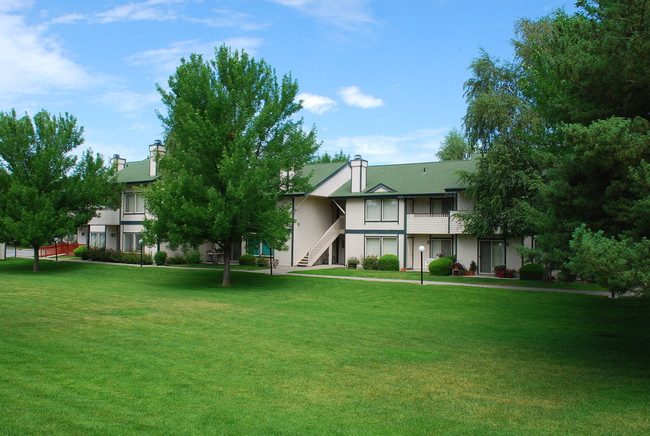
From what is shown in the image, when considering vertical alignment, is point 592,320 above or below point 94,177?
below

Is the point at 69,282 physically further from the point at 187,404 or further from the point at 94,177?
the point at 187,404

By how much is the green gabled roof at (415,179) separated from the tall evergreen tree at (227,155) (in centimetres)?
1020

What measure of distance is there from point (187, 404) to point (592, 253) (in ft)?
20.5

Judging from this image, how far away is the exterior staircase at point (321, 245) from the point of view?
123ft

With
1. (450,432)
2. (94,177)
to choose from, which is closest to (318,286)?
(94,177)

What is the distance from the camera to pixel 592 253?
795 cm

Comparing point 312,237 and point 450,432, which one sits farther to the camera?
point 312,237

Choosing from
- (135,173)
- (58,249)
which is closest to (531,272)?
(135,173)

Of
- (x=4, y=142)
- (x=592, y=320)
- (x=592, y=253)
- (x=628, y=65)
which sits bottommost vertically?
(x=592, y=320)

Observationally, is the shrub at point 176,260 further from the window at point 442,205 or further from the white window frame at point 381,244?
the window at point 442,205

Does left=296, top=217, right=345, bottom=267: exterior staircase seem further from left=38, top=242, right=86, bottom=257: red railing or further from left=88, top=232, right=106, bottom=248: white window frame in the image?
left=38, top=242, right=86, bottom=257: red railing

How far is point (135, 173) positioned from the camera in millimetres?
45688

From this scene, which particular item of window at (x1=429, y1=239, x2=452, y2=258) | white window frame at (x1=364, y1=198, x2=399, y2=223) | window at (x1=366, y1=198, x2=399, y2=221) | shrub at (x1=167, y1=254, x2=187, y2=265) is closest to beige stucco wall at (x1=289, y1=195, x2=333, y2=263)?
white window frame at (x1=364, y1=198, x2=399, y2=223)

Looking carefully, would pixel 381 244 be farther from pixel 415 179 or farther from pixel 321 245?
pixel 415 179
